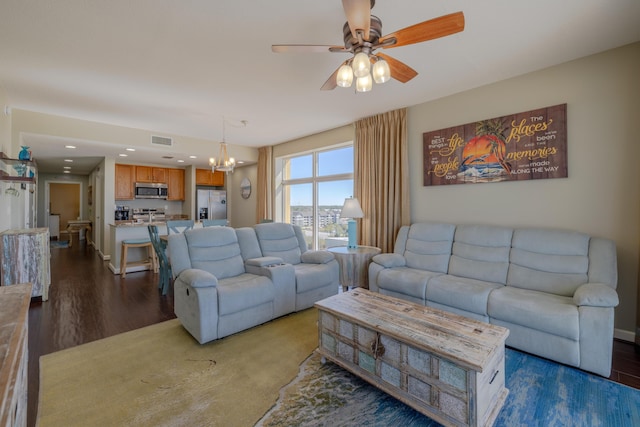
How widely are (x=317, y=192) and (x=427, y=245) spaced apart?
9.00ft

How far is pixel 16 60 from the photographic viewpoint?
8.63ft

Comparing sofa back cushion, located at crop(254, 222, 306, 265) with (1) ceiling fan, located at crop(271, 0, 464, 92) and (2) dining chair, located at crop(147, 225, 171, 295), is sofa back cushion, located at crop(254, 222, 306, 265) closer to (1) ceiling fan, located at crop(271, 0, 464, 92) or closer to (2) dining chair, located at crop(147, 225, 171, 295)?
(2) dining chair, located at crop(147, 225, 171, 295)

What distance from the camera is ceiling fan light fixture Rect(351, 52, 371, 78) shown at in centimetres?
177

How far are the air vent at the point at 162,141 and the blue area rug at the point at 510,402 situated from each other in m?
4.96

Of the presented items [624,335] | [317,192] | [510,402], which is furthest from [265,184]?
[624,335]

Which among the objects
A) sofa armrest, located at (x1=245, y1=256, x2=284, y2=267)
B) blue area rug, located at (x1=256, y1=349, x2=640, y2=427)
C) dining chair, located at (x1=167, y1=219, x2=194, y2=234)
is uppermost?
dining chair, located at (x1=167, y1=219, x2=194, y2=234)

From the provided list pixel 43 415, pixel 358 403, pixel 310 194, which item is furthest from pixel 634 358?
pixel 310 194

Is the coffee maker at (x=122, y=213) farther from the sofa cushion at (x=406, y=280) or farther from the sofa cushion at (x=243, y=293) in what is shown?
the sofa cushion at (x=406, y=280)

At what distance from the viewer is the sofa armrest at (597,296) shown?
2.02 m

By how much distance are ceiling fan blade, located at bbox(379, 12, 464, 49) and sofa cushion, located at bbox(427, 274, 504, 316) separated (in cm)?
215

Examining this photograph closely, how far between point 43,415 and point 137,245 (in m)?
3.75

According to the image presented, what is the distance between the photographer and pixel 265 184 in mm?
6582

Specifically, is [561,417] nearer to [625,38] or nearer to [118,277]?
[625,38]

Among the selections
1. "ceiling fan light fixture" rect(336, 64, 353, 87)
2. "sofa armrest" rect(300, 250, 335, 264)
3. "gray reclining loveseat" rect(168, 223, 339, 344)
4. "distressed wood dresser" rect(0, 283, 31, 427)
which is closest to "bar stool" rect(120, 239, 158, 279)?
"gray reclining loveseat" rect(168, 223, 339, 344)
